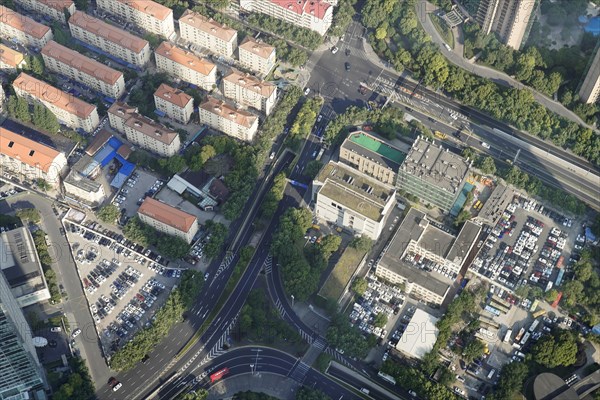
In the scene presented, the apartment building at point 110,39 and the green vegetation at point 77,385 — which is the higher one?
the apartment building at point 110,39

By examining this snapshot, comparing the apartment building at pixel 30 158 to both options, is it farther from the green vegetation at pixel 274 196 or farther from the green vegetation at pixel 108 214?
the green vegetation at pixel 274 196

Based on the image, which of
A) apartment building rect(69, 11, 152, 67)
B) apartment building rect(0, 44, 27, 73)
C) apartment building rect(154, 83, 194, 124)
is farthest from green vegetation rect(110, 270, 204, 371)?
apartment building rect(0, 44, 27, 73)

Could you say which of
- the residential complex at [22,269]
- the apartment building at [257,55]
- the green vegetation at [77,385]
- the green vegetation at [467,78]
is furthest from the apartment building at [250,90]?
the green vegetation at [77,385]

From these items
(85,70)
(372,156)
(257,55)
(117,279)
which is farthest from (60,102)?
(372,156)

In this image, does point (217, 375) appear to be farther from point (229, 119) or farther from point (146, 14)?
point (146, 14)

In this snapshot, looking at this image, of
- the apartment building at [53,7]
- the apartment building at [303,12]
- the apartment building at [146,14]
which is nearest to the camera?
the apartment building at [146,14]

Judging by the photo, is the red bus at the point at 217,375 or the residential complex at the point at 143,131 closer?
the red bus at the point at 217,375
